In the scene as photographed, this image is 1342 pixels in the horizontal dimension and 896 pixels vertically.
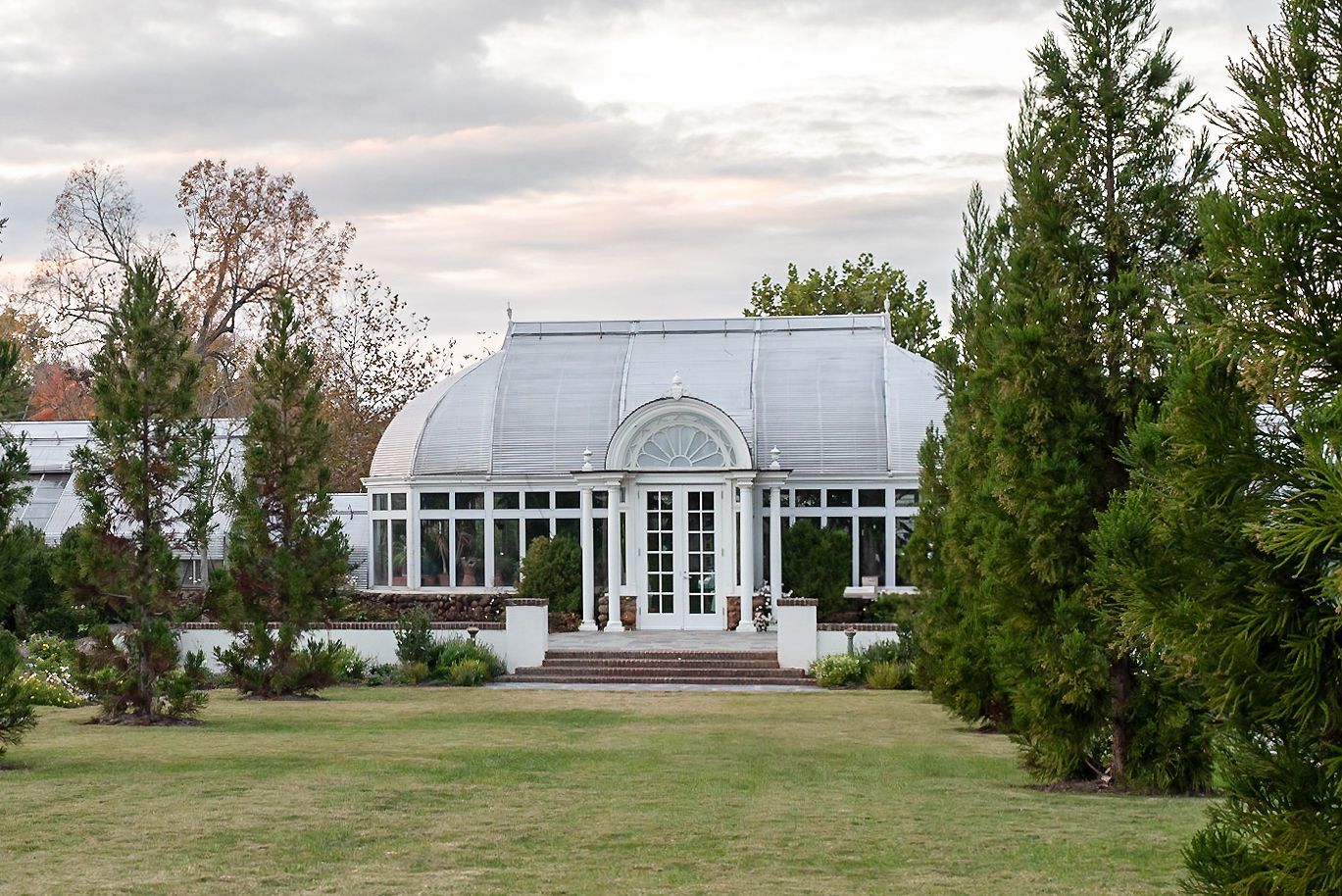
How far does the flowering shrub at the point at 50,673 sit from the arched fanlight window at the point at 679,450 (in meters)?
10.3

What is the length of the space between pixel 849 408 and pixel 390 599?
30.2 ft

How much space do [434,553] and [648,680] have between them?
761 centimetres

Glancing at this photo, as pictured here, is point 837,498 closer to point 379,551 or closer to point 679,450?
point 679,450

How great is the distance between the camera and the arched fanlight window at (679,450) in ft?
91.1

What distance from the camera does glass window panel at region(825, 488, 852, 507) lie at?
28.2 m

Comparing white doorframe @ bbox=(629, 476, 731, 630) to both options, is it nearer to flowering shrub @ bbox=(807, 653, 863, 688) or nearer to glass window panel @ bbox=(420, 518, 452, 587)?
glass window panel @ bbox=(420, 518, 452, 587)

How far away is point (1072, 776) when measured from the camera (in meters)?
12.0

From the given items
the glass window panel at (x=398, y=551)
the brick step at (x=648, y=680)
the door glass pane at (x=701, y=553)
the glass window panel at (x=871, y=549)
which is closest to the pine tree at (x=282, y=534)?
the brick step at (x=648, y=680)

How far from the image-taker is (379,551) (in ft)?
98.3

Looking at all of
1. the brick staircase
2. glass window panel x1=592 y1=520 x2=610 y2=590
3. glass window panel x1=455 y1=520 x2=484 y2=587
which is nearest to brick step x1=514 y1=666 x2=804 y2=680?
the brick staircase

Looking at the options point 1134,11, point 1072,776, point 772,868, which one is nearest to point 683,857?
point 772,868

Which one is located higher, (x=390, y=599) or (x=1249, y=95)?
(x=1249, y=95)

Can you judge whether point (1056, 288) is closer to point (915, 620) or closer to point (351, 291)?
point (915, 620)

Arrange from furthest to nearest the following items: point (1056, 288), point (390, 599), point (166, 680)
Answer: point (390, 599) → point (166, 680) → point (1056, 288)
